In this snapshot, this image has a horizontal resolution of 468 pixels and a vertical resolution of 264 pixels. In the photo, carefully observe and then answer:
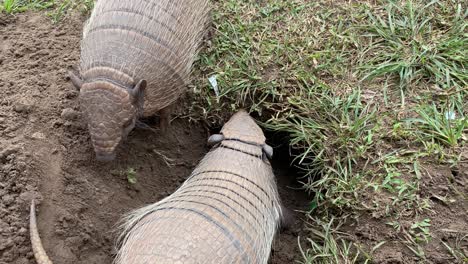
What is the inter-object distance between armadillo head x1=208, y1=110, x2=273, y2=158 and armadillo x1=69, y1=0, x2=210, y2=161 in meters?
0.49

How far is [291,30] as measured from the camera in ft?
14.7

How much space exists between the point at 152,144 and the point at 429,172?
6.94 ft

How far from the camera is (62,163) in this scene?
140 inches

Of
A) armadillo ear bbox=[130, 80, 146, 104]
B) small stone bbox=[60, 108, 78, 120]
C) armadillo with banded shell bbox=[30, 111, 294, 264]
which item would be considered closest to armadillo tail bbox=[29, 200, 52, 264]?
armadillo with banded shell bbox=[30, 111, 294, 264]

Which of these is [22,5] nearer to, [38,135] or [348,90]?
[38,135]

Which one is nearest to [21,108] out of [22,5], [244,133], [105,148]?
[105,148]

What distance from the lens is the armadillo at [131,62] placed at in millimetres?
3404

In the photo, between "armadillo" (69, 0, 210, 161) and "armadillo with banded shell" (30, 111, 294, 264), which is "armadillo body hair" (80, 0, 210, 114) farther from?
"armadillo with banded shell" (30, 111, 294, 264)

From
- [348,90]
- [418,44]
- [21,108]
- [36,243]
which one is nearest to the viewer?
[36,243]

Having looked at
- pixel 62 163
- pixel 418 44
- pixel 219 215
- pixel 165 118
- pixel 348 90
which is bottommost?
pixel 62 163

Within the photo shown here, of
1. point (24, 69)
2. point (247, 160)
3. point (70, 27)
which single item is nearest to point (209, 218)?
point (247, 160)

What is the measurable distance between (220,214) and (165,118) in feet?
4.26

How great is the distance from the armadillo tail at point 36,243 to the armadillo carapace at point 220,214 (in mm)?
433

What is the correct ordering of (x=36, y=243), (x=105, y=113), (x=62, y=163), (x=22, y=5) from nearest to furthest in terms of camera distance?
(x=36, y=243)
(x=105, y=113)
(x=62, y=163)
(x=22, y=5)
